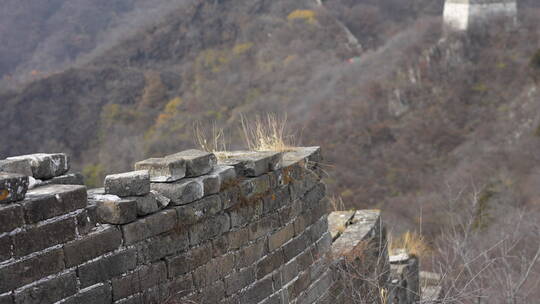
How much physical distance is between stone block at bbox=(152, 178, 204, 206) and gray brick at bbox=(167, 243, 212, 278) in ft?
0.85

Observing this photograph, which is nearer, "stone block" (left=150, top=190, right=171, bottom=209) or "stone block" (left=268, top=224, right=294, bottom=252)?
"stone block" (left=150, top=190, right=171, bottom=209)

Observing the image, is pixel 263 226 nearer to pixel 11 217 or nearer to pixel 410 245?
pixel 11 217

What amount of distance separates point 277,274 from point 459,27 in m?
33.6

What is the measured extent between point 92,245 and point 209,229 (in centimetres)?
77

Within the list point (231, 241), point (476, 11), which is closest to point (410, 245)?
point (231, 241)

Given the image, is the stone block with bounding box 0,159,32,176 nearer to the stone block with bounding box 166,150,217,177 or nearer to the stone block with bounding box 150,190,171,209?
the stone block with bounding box 150,190,171,209

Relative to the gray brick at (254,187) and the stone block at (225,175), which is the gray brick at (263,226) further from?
the stone block at (225,175)

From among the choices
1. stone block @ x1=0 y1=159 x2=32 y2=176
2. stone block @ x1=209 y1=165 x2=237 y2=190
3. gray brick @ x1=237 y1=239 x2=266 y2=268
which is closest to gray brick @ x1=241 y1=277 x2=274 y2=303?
gray brick @ x1=237 y1=239 x2=266 y2=268

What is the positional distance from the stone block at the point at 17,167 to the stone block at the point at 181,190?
0.64m

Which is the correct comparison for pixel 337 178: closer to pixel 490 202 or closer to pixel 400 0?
pixel 490 202

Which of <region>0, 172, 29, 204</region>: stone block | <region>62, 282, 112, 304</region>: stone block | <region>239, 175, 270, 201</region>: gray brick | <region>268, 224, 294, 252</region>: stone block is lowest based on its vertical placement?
<region>268, 224, 294, 252</region>: stone block

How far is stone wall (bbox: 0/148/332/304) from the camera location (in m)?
2.51

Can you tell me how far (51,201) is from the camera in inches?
101

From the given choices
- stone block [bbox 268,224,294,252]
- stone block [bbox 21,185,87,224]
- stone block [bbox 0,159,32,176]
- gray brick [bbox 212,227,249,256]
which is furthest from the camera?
stone block [bbox 268,224,294,252]
